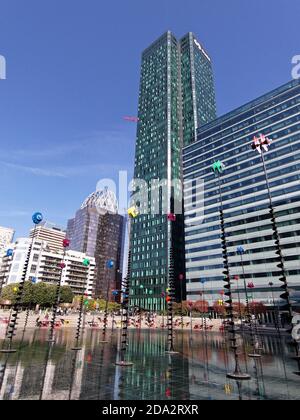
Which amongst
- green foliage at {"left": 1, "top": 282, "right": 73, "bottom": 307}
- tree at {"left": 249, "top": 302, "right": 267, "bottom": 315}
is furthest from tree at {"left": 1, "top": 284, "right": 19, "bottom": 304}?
tree at {"left": 249, "top": 302, "right": 267, "bottom": 315}

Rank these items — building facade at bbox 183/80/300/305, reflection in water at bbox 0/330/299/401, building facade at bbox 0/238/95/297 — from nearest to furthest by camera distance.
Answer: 1. reflection in water at bbox 0/330/299/401
2. building facade at bbox 183/80/300/305
3. building facade at bbox 0/238/95/297

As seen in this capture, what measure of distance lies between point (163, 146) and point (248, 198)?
6192 cm

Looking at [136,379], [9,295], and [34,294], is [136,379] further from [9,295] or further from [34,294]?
[9,295]

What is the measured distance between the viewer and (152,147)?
142500mm

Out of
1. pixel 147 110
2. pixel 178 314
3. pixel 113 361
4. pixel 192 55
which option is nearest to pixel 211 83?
pixel 192 55

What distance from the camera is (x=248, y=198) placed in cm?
9025

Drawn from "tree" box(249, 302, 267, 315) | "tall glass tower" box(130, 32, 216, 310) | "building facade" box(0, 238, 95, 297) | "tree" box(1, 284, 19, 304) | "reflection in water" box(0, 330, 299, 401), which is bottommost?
"reflection in water" box(0, 330, 299, 401)

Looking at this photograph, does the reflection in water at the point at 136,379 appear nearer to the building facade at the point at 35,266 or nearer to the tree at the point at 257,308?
the tree at the point at 257,308

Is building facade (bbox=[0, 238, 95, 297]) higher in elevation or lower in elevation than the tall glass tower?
lower

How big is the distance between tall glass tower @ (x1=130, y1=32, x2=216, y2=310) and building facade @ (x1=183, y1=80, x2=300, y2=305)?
14898 mm

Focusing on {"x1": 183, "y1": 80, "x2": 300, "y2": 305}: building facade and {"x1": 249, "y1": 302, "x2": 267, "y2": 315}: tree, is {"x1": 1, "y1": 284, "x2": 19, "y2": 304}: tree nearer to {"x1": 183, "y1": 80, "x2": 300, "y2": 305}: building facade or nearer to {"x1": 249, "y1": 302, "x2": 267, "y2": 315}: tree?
{"x1": 183, "y1": 80, "x2": 300, "y2": 305}: building facade

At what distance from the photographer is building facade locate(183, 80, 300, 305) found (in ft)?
259
